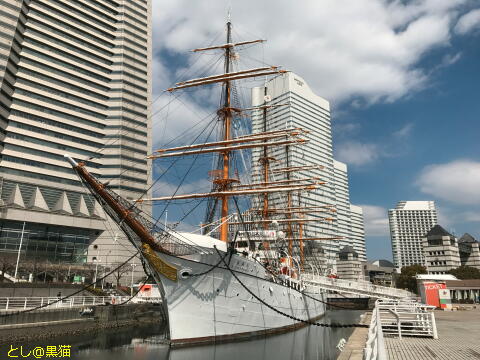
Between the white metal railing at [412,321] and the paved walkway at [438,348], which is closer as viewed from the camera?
the paved walkway at [438,348]

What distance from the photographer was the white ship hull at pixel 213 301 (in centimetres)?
1797

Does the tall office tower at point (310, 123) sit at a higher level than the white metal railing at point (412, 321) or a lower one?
higher

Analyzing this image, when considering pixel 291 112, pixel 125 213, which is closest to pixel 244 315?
pixel 125 213

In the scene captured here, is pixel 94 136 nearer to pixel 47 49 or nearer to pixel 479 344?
pixel 47 49

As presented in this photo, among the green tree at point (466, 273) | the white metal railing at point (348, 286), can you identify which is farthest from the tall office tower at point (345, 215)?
the white metal railing at point (348, 286)

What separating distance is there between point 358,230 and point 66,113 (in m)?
146

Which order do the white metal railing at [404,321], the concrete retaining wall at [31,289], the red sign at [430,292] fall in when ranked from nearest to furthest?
the white metal railing at [404,321] → the concrete retaining wall at [31,289] → the red sign at [430,292]

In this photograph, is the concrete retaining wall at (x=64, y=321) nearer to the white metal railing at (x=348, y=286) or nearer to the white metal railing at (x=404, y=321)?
the white metal railing at (x=348, y=286)

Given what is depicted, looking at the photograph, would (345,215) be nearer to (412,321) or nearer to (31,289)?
(31,289)

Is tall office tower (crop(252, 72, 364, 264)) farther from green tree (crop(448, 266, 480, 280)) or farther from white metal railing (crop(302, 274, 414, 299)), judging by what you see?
white metal railing (crop(302, 274, 414, 299))

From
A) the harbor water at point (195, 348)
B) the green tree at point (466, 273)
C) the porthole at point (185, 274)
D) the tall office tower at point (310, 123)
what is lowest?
the harbor water at point (195, 348)

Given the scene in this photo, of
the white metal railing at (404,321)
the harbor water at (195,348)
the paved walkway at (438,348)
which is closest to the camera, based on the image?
the paved walkway at (438,348)

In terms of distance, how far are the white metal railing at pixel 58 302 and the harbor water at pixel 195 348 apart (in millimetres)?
3024

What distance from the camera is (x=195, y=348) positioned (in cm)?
1770
